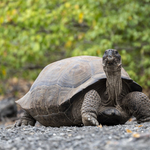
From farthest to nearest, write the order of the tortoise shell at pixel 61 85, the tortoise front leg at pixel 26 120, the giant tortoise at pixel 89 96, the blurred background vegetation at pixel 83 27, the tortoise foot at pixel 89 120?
1. the blurred background vegetation at pixel 83 27
2. the tortoise front leg at pixel 26 120
3. the tortoise shell at pixel 61 85
4. the giant tortoise at pixel 89 96
5. the tortoise foot at pixel 89 120

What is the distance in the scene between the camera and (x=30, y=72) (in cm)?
996

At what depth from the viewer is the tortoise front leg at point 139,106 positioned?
3537 millimetres

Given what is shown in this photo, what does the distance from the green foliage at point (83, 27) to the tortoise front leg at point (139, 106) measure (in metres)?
2.90

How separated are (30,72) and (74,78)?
256 inches

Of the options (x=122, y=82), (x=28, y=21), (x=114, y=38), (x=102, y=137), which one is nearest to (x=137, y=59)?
(x=114, y=38)

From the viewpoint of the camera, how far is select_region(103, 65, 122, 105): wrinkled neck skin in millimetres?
3360

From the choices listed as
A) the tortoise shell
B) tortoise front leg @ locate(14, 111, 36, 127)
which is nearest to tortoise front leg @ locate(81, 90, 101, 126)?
the tortoise shell

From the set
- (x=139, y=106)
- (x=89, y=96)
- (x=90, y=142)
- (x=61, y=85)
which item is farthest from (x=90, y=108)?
(x=90, y=142)

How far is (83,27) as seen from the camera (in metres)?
A: 8.06

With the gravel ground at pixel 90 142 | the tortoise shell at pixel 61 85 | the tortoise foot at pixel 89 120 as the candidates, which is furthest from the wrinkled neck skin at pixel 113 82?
the gravel ground at pixel 90 142

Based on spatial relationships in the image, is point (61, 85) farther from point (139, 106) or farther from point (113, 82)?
point (139, 106)

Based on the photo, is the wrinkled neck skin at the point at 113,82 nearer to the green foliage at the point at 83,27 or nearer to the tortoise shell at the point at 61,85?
the tortoise shell at the point at 61,85

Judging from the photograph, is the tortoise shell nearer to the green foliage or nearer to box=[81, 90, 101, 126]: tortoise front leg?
box=[81, 90, 101, 126]: tortoise front leg

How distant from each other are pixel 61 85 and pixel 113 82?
66 centimetres
